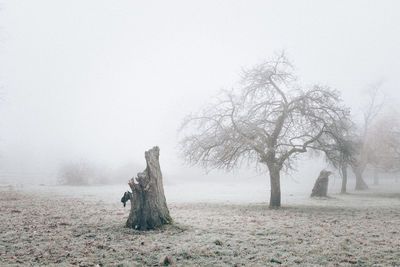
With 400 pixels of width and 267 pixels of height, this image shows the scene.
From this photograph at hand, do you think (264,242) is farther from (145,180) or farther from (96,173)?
(96,173)

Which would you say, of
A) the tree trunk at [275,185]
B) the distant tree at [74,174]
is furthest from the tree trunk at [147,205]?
the distant tree at [74,174]

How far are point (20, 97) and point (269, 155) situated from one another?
13991cm

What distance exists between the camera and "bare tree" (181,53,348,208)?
644 inches

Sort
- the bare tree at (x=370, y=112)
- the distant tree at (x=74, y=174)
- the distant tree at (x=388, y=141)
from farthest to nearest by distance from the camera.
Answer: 1. the distant tree at (x=74, y=174)
2. the bare tree at (x=370, y=112)
3. the distant tree at (x=388, y=141)

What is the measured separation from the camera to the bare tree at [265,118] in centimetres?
1636

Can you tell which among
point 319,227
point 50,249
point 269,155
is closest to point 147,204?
point 50,249

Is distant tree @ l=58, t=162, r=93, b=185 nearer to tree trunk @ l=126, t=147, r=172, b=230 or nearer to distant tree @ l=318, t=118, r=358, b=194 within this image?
tree trunk @ l=126, t=147, r=172, b=230

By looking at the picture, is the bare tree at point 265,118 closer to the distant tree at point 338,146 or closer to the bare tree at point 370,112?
the distant tree at point 338,146

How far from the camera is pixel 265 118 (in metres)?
17.5

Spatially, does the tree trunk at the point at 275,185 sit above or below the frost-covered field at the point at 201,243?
above

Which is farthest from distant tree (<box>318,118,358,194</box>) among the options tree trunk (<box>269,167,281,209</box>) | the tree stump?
the tree stump

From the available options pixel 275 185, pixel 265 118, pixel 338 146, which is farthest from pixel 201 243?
pixel 338 146

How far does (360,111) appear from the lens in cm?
3891

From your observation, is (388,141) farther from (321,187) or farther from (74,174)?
(74,174)
